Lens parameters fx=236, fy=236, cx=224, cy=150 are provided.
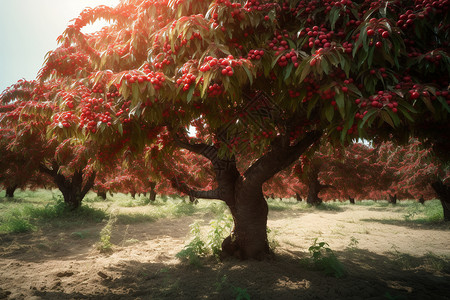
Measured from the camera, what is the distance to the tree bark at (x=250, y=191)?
494cm

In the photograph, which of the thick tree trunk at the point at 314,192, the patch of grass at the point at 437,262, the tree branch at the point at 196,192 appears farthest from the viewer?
the thick tree trunk at the point at 314,192

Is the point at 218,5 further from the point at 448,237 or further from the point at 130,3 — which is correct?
the point at 448,237

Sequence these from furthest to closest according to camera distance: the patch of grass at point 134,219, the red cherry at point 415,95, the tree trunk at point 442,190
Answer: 1. the patch of grass at point 134,219
2. the tree trunk at point 442,190
3. the red cherry at point 415,95

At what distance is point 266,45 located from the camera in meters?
2.96

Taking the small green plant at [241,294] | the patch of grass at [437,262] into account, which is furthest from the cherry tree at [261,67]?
the patch of grass at [437,262]

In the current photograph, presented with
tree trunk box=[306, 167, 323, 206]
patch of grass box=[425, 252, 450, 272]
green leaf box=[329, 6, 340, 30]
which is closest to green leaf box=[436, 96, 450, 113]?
green leaf box=[329, 6, 340, 30]

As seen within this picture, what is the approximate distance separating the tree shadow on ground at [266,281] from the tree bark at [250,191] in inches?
15.0

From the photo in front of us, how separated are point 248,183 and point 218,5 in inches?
137

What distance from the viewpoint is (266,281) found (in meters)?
4.45

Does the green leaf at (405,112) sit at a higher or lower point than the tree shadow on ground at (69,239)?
higher

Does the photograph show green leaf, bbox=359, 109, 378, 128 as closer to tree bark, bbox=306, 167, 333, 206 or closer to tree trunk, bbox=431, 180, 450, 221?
tree trunk, bbox=431, 180, 450, 221

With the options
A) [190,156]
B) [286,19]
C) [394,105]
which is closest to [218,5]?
[286,19]

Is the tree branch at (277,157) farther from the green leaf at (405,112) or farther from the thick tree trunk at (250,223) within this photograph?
the green leaf at (405,112)

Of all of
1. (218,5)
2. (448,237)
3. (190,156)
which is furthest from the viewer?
(190,156)
